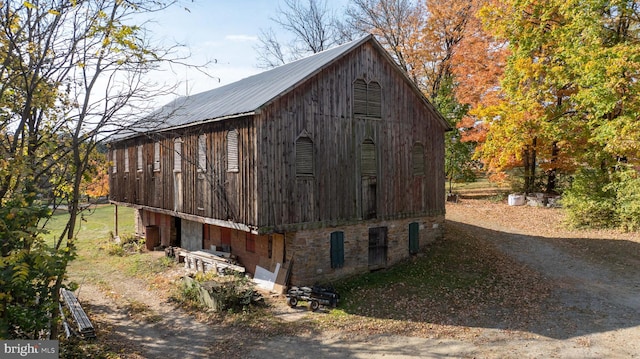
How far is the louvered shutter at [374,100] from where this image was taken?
727 inches

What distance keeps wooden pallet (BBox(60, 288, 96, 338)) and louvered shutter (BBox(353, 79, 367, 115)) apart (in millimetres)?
12466

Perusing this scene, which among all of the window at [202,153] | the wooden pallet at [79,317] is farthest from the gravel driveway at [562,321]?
the window at [202,153]

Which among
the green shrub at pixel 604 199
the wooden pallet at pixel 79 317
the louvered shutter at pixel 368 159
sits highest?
the louvered shutter at pixel 368 159

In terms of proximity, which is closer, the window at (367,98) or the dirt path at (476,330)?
the dirt path at (476,330)

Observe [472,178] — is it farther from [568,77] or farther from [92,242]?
[92,242]

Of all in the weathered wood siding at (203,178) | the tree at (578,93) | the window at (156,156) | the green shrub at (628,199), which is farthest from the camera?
the window at (156,156)

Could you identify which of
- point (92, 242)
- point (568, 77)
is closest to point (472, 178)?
point (568, 77)

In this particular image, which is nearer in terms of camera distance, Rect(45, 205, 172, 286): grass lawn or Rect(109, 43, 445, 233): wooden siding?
Rect(109, 43, 445, 233): wooden siding

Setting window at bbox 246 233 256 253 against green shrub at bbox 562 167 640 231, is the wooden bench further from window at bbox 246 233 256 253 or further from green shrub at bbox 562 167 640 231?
green shrub at bbox 562 167 640 231

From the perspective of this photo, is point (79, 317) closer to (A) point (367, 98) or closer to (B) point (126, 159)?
(A) point (367, 98)

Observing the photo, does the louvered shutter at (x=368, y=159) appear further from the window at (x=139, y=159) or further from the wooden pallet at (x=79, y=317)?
the window at (x=139, y=159)

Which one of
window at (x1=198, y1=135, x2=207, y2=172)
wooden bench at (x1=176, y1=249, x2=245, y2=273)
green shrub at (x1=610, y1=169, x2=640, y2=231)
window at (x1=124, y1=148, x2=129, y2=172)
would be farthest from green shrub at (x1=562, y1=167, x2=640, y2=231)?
window at (x1=124, y1=148, x2=129, y2=172)

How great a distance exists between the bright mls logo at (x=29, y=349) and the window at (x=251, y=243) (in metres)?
9.85

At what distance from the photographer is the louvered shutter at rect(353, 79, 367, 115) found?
59.1 ft
